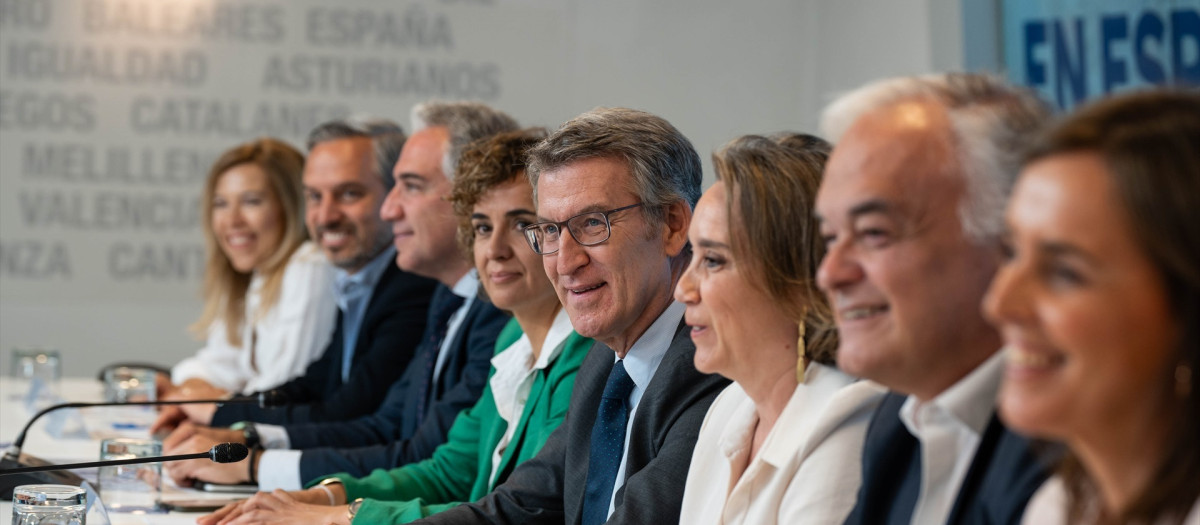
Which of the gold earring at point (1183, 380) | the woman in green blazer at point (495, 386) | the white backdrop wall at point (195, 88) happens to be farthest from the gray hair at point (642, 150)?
the white backdrop wall at point (195, 88)

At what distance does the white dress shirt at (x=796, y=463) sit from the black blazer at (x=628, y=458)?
0.10 meters

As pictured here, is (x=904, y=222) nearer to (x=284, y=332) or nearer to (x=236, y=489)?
(x=236, y=489)

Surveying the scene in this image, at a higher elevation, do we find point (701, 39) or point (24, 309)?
point (701, 39)

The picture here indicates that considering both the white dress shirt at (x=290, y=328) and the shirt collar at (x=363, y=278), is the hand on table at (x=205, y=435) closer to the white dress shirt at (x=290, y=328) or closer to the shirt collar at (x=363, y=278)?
the shirt collar at (x=363, y=278)

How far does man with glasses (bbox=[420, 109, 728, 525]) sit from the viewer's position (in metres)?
2.16

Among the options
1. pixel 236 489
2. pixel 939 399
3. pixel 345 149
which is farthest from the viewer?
pixel 345 149

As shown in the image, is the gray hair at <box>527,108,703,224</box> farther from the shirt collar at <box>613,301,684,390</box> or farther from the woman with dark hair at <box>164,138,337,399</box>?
the woman with dark hair at <box>164,138,337,399</box>

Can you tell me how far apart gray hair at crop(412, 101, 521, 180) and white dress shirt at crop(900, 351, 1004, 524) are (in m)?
2.25

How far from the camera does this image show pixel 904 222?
1.25 meters

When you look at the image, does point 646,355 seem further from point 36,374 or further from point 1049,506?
point 36,374

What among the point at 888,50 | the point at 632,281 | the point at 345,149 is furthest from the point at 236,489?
the point at 888,50

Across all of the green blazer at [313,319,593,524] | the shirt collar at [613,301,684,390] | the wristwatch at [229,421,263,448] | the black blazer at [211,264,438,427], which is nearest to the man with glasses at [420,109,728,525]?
the shirt collar at [613,301,684,390]

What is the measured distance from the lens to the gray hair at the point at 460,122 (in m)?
3.43

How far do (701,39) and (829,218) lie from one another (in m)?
5.98
